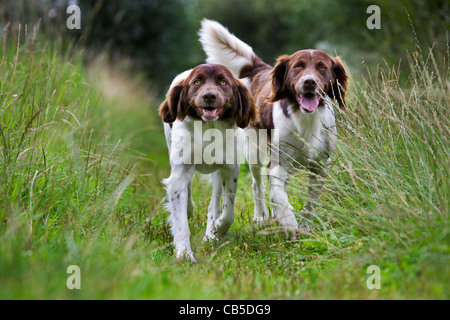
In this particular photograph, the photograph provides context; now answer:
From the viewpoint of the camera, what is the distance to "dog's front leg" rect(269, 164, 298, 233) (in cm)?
385

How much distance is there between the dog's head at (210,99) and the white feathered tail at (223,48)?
55.4 inches

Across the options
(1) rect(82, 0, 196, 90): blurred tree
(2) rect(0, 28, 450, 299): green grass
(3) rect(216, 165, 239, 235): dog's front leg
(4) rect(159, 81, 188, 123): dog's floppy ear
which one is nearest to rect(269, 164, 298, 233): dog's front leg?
(2) rect(0, 28, 450, 299): green grass

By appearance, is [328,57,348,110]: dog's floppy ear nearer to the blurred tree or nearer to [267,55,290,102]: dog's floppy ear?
[267,55,290,102]: dog's floppy ear

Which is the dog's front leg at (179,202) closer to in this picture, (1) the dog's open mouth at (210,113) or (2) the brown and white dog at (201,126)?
(2) the brown and white dog at (201,126)

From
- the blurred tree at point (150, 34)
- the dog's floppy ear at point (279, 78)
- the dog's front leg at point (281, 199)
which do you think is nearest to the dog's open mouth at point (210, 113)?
the dog's front leg at point (281, 199)

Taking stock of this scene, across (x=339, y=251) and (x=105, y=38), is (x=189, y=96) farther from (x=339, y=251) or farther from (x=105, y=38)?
(x=105, y=38)

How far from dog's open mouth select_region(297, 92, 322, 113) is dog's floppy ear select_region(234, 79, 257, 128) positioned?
35 centimetres

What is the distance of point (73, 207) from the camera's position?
3594 millimetres

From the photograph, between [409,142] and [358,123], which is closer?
[409,142]

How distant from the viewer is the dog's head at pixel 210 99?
3.71 meters

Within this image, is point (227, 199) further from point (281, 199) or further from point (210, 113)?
point (210, 113)

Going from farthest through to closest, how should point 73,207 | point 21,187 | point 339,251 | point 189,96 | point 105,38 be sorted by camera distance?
point 105,38 → point 189,96 → point 73,207 → point 21,187 → point 339,251
